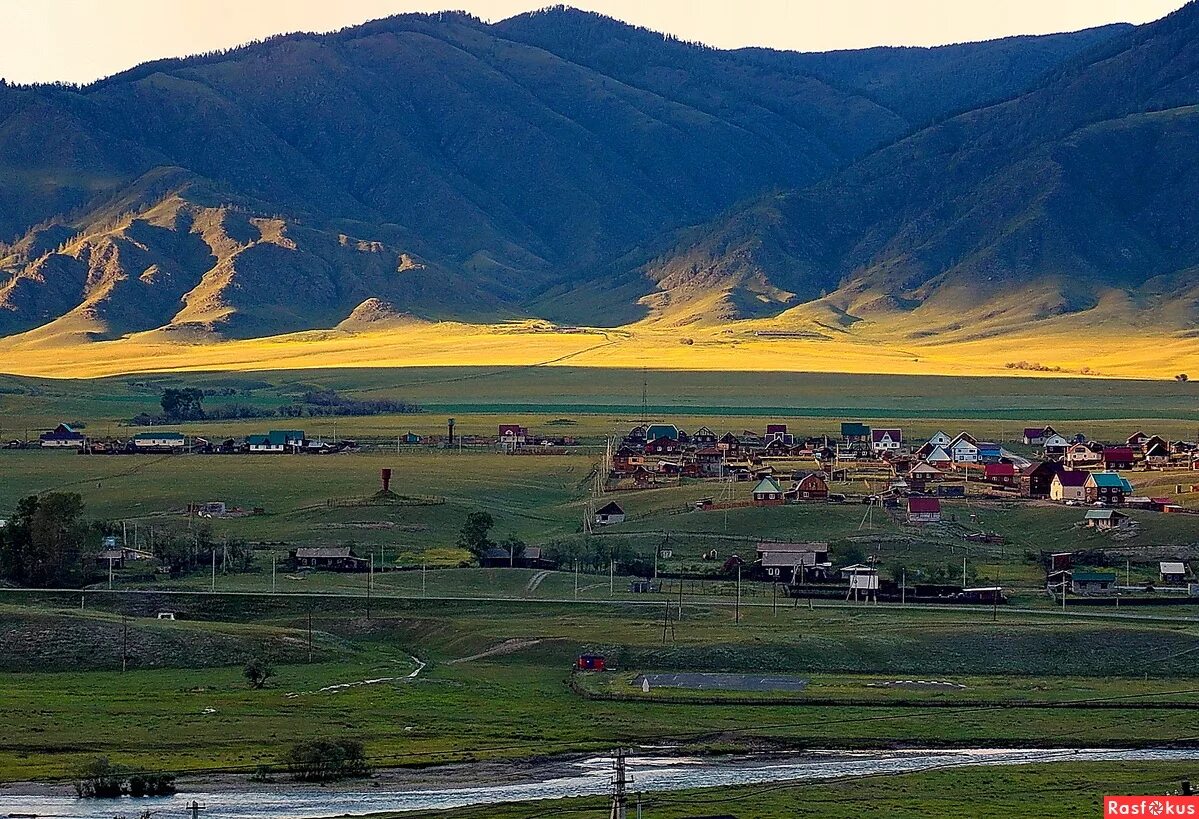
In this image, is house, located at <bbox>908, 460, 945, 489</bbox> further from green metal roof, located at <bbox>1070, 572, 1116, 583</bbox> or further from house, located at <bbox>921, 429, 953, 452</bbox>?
green metal roof, located at <bbox>1070, 572, 1116, 583</bbox>

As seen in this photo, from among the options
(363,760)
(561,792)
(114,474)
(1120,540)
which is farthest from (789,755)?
(114,474)

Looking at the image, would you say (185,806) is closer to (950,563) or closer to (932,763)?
(932,763)

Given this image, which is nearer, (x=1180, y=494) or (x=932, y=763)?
(x=932, y=763)

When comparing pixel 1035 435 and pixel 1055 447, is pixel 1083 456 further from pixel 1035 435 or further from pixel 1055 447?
pixel 1035 435

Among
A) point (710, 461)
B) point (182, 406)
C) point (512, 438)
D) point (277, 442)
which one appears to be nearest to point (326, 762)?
point (710, 461)

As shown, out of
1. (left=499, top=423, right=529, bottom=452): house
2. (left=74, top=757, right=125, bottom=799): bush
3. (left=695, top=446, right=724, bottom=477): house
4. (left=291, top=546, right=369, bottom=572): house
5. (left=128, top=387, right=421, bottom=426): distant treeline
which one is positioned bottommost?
(left=74, top=757, right=125, bottom=799): bush

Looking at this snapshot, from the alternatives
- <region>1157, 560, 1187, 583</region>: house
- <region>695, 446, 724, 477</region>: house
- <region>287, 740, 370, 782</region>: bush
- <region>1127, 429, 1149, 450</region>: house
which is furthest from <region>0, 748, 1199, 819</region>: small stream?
<region>1127, 429, 1149, 450</region>: house
